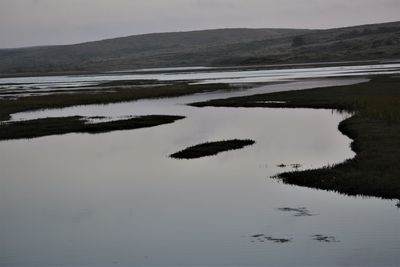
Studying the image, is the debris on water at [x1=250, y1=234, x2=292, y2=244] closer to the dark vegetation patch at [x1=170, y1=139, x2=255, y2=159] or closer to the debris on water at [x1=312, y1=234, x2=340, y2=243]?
the debris on water at [x1=312, y1=234, x2=340, y2=243]

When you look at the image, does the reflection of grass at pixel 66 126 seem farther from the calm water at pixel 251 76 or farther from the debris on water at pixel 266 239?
the calm water at pixel 251 76

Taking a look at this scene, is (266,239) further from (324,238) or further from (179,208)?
(179,208)

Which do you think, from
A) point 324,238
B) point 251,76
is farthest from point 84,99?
point 324,238

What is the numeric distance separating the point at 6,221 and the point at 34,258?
12.6ft

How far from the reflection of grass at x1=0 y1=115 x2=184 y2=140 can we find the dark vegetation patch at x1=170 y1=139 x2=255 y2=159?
9878mm

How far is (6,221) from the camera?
1730 centimetres

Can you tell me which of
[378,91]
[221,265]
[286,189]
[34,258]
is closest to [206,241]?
[221,265]

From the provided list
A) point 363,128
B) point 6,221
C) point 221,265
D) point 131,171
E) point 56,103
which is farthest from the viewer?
point 56,103

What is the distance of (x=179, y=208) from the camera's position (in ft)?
57.9

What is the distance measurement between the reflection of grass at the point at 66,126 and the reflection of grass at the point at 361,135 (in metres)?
10.1

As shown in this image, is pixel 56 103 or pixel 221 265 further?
pixel 56 103

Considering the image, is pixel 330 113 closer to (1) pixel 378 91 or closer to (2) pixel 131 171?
(1) pixel 378 91

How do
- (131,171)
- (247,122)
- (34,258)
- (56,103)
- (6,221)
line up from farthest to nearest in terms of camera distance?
(56,103) < (247,122) < (131,171) < (6,221) < (34,258)

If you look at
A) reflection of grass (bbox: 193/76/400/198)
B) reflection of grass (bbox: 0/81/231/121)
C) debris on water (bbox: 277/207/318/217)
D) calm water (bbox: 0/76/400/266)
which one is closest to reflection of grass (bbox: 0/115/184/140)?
calm water (bbox: 0/76/400/266)
